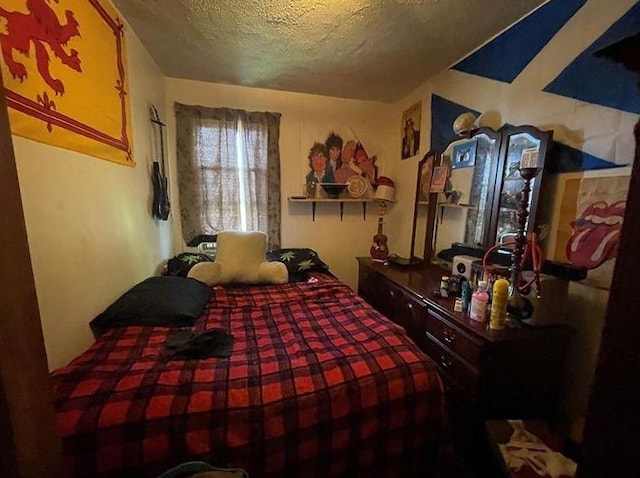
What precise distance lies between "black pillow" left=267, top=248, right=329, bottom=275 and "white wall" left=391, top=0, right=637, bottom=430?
5.71 ft

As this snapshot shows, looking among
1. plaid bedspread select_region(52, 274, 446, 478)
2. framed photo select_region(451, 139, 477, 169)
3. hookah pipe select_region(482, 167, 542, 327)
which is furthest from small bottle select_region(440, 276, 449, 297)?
framed photo select_region(451, 139, 477, 169)

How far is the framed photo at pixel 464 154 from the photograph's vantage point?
1.99 m

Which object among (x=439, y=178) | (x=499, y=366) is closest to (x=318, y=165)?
(x=439, y=178)

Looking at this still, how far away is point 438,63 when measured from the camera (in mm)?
2285

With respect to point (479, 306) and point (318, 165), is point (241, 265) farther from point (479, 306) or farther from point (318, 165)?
point (479, 306)

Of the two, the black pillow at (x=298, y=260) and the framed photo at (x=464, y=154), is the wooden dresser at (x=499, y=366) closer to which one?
the framed photo at (x=464, y=154)

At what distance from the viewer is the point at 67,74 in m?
1.26

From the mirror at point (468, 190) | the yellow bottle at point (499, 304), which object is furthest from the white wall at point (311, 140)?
the yellow bottle at point (499, 304)

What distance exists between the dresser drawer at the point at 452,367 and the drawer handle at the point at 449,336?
57 millimetres

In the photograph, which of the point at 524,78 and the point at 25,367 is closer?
the point at 25,367

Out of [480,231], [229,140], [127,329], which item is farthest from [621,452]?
[229,140]

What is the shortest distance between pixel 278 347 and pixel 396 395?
54 centimetres

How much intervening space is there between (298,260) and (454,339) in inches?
60.7

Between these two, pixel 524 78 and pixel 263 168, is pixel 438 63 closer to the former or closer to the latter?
pixel 524 78
